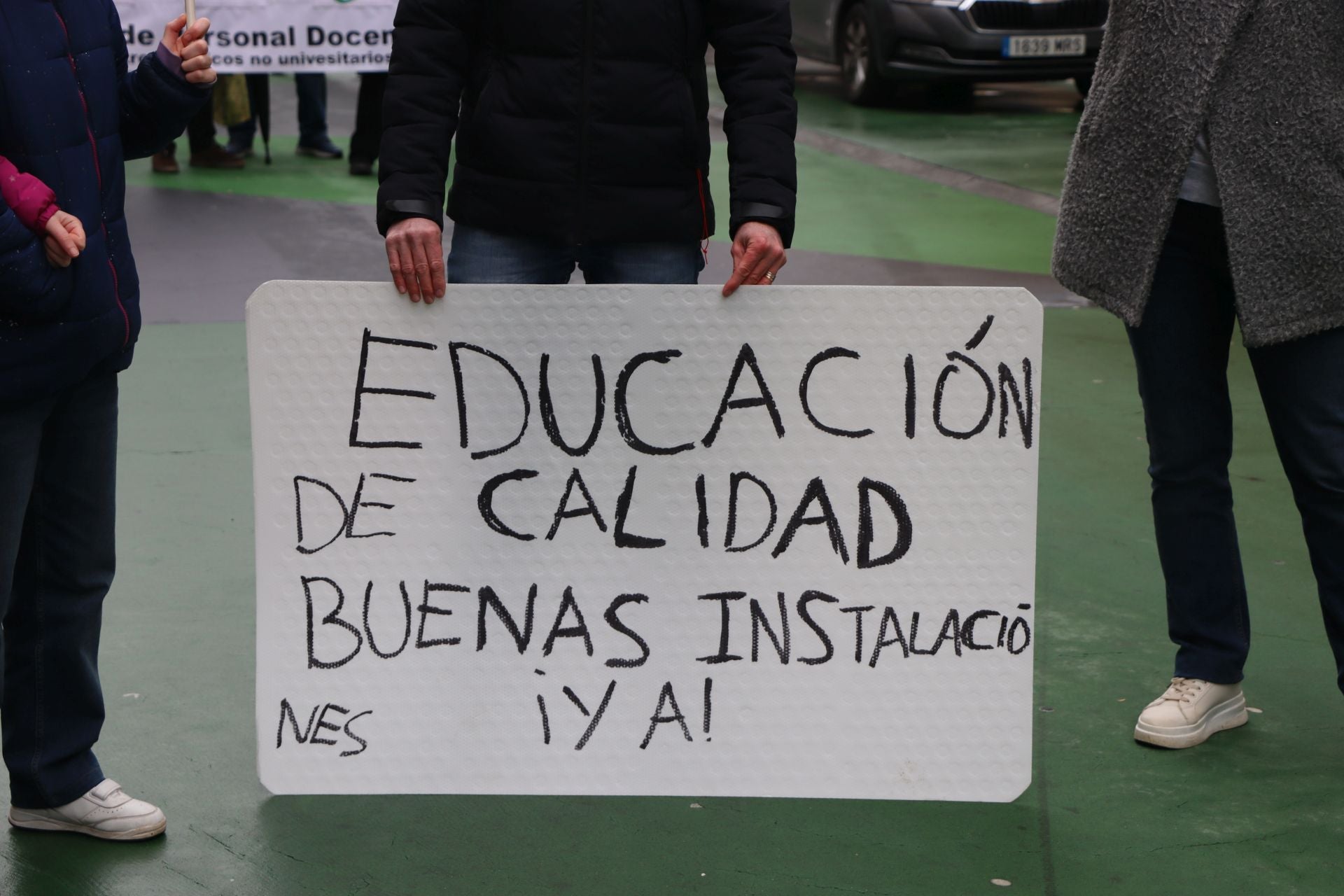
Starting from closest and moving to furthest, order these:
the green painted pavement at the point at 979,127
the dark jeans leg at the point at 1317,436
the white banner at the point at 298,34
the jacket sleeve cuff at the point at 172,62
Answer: the jacket sleeve cuff at the point at 172,62, the dark jeans leg at the point at 1317,436, the white banner at the point at 298,34, the green painted pavement at the point at 979,127

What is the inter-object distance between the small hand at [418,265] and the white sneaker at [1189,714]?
1.59 m

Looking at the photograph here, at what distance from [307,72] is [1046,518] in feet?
22.4

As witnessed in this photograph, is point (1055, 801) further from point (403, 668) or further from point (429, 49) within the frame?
point (429, 49)

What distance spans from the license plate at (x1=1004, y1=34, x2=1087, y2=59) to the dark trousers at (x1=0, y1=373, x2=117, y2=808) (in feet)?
34.3

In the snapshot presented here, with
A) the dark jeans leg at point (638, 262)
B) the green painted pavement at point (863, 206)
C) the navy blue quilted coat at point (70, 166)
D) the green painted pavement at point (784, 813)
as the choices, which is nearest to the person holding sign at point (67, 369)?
the navy blue quilted coat at point (70, 166)

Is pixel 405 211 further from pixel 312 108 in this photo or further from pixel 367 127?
pixel 312 108

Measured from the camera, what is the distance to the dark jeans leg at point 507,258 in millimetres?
2791

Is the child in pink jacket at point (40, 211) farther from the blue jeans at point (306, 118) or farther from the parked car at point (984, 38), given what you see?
the parked car at point (984, 38)

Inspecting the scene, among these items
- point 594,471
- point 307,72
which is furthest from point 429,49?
point 307,72

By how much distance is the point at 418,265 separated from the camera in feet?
8.41

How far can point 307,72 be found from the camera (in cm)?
998

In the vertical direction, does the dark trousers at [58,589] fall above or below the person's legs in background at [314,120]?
above

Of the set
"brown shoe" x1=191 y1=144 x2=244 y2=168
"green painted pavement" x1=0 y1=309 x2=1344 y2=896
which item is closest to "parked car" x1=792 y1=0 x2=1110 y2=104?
"brown shoe" x1=191 y1=144 x2=244 y2=168

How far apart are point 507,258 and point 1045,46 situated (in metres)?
10.2
